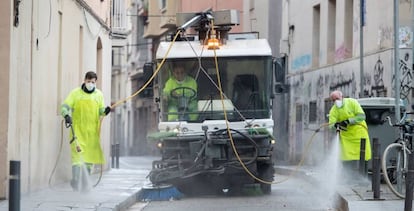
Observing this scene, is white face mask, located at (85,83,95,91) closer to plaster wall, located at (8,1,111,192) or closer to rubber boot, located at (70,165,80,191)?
plaster wall, located at (8,1,111,192)

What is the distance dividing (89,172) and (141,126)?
35452 mm

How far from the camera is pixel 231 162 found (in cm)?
1312

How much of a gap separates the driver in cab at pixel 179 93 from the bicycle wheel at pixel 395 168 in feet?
11.6

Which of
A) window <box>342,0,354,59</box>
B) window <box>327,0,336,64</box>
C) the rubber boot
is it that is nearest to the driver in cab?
the rubber boot

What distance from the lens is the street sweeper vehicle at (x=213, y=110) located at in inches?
515

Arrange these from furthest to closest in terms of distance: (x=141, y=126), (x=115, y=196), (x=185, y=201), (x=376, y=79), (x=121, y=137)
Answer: (x=121, y=137), (x=141, y=126), (x=376, y=79), (x=185, y=201), (x=115, y=196)

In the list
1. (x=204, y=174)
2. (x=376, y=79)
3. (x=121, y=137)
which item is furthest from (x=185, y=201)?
(x=121, y=137)

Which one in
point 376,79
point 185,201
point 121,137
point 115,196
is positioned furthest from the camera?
point 121,137

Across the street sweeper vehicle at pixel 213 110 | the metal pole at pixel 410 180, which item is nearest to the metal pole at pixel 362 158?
the street sweeper vehicle at pixel 213 110

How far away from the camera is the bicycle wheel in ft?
36.4

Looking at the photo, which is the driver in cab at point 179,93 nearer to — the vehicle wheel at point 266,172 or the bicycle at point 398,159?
the vehicle wheel at point 266,172

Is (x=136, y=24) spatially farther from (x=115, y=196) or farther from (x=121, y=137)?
(x=115, y=196)

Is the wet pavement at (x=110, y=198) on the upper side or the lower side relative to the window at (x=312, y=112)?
lower

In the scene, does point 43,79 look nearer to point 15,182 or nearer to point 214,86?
point 214,86
